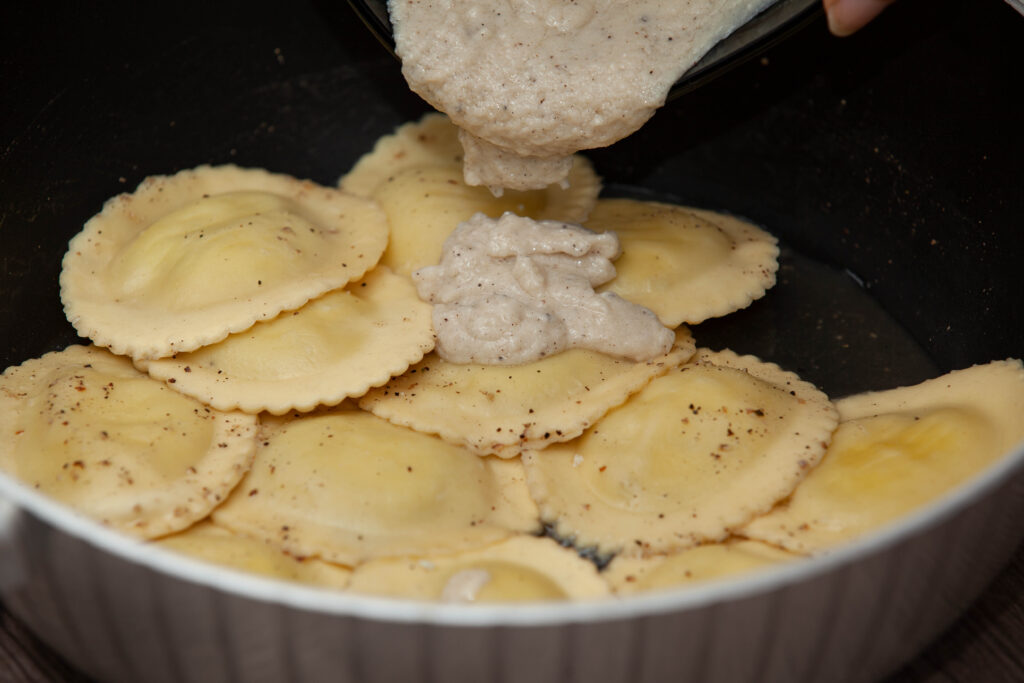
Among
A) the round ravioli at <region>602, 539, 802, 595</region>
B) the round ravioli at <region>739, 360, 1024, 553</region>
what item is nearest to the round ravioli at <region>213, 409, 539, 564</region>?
the round ravioli at <region>602, 539, 802, 595</region>

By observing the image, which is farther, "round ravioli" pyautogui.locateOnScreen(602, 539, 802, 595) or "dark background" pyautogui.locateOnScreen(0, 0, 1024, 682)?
"dark background" pyautogui.locateOnScreen(0, 0, 1024, 682)

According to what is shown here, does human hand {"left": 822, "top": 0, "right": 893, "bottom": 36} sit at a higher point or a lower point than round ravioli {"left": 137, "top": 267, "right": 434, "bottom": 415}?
higher

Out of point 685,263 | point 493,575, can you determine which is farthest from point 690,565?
point 685,263

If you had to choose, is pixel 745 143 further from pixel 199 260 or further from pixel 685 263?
pixel 199 260

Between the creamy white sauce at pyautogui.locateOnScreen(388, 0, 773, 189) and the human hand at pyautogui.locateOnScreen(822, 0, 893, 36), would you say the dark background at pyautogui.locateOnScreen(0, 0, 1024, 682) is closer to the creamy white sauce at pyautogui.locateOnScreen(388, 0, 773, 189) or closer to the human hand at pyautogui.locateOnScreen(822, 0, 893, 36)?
the human hand at pyautogui.locateOnScreen(822, 0, 893, 36)

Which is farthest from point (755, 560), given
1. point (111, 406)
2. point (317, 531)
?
point (111, 406)

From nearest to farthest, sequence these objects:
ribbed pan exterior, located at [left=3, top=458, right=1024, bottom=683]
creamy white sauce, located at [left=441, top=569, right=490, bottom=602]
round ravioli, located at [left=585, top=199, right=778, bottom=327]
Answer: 1. ribbed pan exterior, located at [left=3, top=458, right=1024, bottom=683]
2. creamy white sauce, located at [left=441, top=569, right=490, bottom=602]
3. round ravioli, located at [left=585, top=199, right=778, bottom=327]

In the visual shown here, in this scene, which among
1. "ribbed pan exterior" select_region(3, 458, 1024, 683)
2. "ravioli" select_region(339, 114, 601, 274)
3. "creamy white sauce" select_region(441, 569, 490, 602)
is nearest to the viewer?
"ribbed pan exterior" select_region(3, 458, 1024, 683)

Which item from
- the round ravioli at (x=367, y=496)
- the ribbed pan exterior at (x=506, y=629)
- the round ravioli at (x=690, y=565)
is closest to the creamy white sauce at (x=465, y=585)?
the round ravioli at (x=367, y=496)
